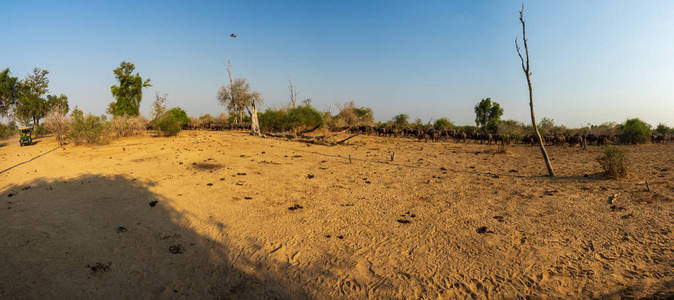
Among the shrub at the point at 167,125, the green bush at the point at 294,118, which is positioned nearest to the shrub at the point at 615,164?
the green bush at the point at 294,118

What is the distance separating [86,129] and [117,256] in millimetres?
14867

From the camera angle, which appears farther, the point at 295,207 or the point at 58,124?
the point at 58,124

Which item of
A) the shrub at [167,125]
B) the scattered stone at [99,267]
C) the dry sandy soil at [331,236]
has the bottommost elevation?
the scattered stone at [99,267]

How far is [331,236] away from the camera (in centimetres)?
493

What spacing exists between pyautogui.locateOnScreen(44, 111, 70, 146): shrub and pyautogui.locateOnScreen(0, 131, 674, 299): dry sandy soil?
29.5 feet

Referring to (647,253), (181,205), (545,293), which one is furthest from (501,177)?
(181,205)

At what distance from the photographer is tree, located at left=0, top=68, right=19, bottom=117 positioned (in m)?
27.6

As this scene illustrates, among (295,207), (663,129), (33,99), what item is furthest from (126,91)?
(663,129)

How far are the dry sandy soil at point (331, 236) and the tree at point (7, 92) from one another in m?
31.0

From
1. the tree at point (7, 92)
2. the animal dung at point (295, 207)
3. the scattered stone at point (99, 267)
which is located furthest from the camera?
the tree at point (7, 92)

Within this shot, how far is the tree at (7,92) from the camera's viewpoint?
27609 mm

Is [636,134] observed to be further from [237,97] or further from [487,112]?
[237,97]

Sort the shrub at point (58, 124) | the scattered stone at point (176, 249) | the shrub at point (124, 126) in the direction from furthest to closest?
the shrub at point (124, 126)
the shrub at point (58, 124)
the scattered stone at point (176, 249)

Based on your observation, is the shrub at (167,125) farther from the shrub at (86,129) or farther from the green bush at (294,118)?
the green bush at (294,118)
